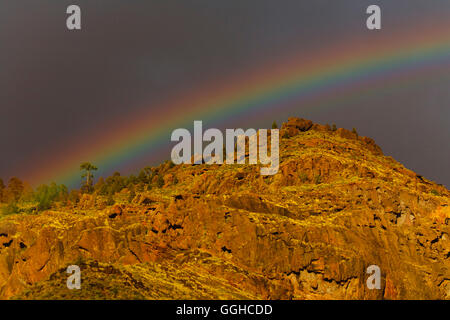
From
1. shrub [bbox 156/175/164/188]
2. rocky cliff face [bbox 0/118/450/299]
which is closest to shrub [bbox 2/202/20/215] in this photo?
rocky cliff face [bbox 0/118/450/299]

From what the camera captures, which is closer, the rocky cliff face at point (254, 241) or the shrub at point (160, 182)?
the rocky cliff face at point (254, 241)

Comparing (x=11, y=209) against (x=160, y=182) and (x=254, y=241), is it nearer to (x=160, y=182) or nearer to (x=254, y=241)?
(x=160, y=182)

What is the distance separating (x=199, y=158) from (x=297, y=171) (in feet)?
114

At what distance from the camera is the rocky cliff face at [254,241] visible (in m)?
59.0

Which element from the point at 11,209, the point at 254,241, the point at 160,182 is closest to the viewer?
the point at 254,241

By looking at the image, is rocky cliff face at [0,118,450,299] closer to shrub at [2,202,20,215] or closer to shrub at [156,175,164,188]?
shrub at [156,175,164,188]

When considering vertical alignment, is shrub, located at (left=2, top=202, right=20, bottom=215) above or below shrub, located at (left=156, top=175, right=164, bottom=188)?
below

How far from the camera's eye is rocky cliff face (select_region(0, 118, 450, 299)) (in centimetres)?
5903

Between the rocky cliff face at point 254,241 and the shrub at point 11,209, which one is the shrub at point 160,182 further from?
the shrub at point 11,209

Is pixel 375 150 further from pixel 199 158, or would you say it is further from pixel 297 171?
pixel 199 158

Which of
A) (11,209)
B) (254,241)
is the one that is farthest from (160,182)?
(254,241)

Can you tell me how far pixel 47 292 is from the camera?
46344 mm

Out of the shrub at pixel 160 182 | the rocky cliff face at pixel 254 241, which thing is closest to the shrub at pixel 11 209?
the rocky cliff face at pixel 254 241

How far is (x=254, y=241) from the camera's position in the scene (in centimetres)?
6775
